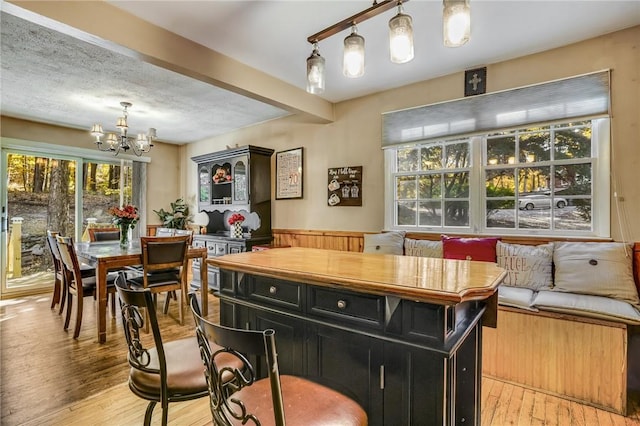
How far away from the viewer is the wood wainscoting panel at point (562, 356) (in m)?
1.95

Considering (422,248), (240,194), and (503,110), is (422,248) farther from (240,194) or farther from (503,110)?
(240,194)

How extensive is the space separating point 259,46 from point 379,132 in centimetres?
159

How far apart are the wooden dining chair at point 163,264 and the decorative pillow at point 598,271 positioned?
332cm

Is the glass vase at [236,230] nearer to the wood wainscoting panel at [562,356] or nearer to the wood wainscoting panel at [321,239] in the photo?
the wood wainscoting panel at [321,239]

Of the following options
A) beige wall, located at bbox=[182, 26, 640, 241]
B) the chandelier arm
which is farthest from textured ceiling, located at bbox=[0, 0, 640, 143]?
the chandelier arm

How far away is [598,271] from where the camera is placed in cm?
225

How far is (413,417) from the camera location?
1.13 meters

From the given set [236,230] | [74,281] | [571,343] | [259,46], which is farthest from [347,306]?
[236,230]

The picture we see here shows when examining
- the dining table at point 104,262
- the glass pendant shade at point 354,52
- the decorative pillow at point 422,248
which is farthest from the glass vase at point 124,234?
the glass pendant shade at point 354,52

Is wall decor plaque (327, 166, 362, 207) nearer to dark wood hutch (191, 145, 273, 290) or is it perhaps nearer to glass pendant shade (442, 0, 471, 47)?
dark wood hutch (191, 145, 273, 290)

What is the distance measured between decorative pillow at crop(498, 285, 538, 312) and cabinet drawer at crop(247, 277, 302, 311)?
1699 mm

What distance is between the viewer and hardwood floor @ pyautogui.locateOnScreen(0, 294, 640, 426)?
186 centimetres

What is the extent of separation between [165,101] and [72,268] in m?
2.09

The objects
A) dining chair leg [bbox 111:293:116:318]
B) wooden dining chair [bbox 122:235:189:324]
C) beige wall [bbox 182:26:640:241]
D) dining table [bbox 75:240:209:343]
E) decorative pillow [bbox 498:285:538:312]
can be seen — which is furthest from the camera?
dining chair leg [bbox 111:293:116:318]
